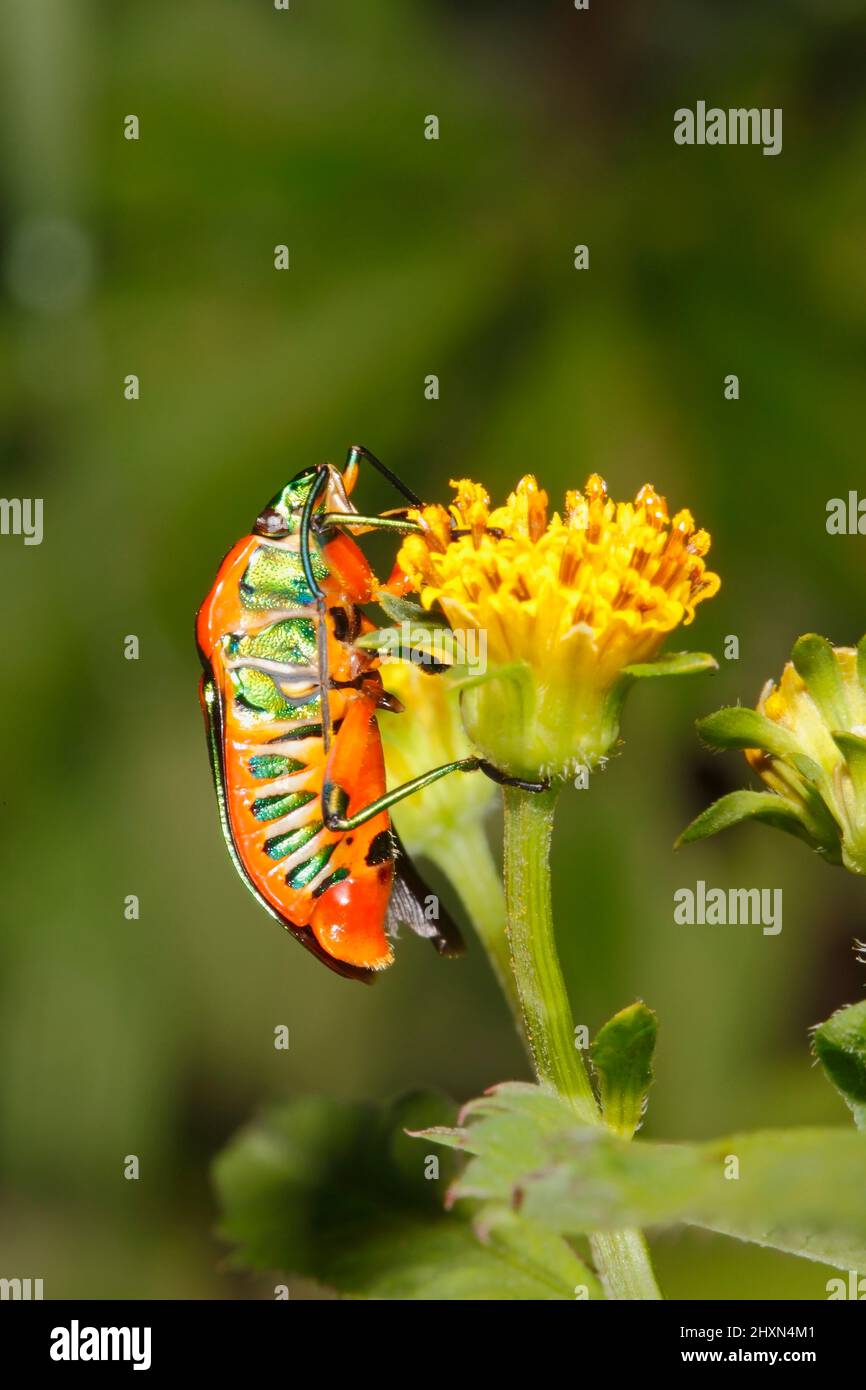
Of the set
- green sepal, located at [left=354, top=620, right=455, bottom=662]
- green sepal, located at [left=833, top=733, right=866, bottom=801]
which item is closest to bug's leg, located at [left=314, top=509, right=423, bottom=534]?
green sepal, located at [left=354, top=620, right=455, bottom=662]

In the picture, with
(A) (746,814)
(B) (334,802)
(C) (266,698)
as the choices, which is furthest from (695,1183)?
(C) (266,698)

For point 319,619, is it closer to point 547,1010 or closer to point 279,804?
point 279,804

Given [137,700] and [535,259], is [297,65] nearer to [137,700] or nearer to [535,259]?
[535,259]

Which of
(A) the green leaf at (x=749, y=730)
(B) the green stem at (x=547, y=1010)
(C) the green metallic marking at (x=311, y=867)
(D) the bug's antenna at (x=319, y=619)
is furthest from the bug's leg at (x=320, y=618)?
(A) the green leaf at (x=749, y=730)

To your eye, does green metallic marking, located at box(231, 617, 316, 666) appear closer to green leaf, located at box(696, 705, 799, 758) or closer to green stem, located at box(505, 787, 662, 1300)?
green stem, located at box(505, 787, 662, 1300)

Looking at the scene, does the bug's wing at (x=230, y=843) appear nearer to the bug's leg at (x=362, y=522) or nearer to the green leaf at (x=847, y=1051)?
the bug's leg at (x=362, y=522)

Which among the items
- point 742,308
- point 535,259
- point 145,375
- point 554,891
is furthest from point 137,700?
point 742,308
